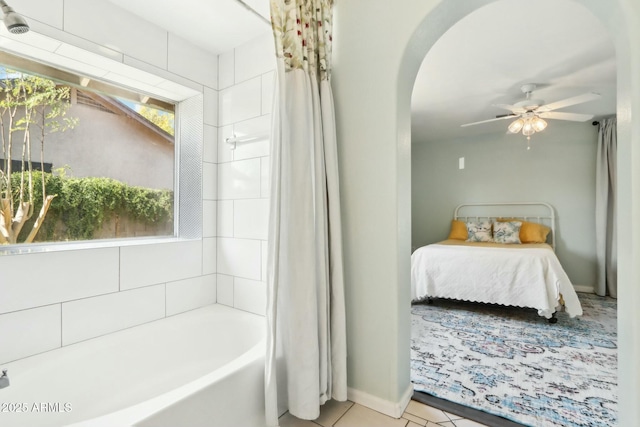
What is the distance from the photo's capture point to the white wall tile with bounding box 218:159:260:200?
198 centimetres

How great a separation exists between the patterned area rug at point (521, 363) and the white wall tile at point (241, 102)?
1997 millimetres

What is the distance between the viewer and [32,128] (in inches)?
64.0

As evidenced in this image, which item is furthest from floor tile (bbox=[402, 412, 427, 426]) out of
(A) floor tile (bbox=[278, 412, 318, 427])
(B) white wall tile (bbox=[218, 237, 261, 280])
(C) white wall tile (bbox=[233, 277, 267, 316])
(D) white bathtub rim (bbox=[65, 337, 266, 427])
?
(B) white wall tile (bbox=[218, 237, 261, 280])

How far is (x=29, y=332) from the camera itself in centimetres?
140

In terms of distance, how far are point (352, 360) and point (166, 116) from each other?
6.85 ft

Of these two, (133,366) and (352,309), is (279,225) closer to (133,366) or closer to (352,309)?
(352,309)

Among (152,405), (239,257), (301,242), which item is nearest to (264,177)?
(239,257)

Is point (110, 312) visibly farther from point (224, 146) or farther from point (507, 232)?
point (507, 232)

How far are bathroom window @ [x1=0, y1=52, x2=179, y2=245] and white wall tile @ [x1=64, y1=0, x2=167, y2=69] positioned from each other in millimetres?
327

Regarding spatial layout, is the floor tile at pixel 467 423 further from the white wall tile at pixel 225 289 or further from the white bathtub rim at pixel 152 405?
the white wall tile at pixel 225 289

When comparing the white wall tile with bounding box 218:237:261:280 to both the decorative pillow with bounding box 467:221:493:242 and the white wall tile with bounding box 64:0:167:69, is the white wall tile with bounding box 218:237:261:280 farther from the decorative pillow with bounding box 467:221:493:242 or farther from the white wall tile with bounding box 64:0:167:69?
the decorative pillow with bounding box 467:221:493:242

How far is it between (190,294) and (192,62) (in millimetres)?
1573

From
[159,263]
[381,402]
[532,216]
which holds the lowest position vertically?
[381,402]

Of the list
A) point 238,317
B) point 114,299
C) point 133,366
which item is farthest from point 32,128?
point 238,317
